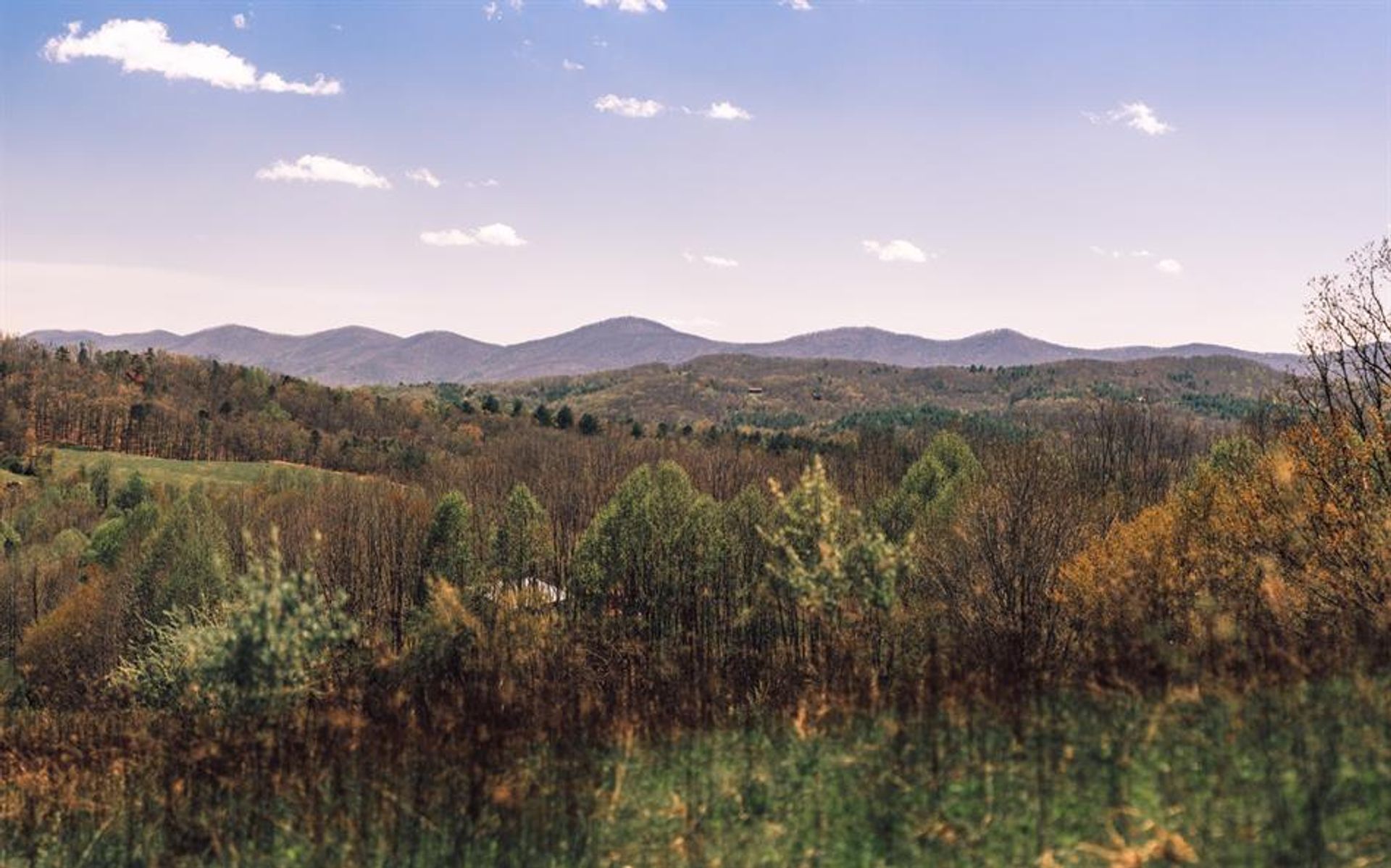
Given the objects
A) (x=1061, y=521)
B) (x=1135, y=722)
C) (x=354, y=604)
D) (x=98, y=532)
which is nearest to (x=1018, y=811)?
(x=1135, y=722)

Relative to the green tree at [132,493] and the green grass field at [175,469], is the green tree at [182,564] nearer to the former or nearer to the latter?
the green tree at [132,493]

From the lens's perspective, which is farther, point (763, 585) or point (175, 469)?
point (175, 469)

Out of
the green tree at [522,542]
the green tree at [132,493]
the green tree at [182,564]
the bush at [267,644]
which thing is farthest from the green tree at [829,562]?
the green tree at [132,493]

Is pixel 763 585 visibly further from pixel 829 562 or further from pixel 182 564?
pixel 182 564

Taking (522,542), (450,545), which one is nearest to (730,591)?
(522,542)

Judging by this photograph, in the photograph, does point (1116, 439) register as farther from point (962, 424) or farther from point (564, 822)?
point (962, 424)

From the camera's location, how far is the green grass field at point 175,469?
518 ft

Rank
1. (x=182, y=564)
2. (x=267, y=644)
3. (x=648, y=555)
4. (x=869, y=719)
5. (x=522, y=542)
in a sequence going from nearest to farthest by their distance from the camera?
1. (x=267, y=644)
2. (x=869, y=719)
3. (x=648, y=555)
4. (x=182, y=564)
5. (x=522, y=542)

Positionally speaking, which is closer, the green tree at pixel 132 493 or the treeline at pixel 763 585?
the treeline at pixel 763 585

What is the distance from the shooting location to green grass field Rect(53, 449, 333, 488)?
518 feet

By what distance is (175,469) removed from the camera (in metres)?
167

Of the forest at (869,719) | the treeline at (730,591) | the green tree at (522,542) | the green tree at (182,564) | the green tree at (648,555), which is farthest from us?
the green tree at (522,542)

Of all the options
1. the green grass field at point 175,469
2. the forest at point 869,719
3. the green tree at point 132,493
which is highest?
the forest at point 869,719

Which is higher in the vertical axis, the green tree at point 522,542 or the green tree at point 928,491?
the green tree at point 928,491
